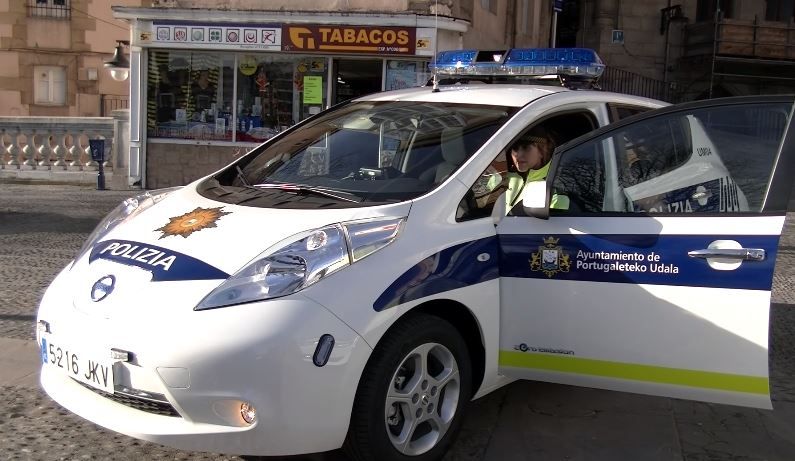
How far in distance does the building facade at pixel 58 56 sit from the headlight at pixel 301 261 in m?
23.3

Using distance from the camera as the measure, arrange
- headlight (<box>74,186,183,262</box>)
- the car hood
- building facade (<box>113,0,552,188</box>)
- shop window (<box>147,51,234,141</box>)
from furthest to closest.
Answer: shop window (<box>147,51,234,141</box>) → building facade (<box>113,0,552,188</box>) → headlight (<box>74,186,183,262</box>) → the car hood

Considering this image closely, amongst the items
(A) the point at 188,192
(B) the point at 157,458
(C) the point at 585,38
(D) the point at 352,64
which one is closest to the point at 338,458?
(B) the point at 157,458

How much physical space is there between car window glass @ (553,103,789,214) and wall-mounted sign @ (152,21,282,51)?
34.5 feet

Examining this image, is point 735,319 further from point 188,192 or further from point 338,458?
point 188,192

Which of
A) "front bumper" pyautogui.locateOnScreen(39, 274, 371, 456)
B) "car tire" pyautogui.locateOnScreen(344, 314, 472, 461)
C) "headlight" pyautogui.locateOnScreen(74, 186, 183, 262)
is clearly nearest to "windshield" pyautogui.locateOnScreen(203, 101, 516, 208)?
"headlight" pyautogui.locateOnScreen(74, 186, 183, 262)

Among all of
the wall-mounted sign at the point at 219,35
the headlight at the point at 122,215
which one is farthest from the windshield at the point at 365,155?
the wall-mounted sign at the point at 219,35

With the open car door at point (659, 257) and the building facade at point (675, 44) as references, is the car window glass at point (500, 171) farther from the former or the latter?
the building facade at point (675, 44)

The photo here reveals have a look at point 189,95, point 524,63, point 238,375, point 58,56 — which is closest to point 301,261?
point 238,375

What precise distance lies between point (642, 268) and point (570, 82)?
1730mm

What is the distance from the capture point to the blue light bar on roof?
4895 mm

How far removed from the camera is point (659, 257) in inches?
140

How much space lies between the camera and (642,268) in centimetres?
358

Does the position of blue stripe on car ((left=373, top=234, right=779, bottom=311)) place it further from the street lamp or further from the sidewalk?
the street lamp

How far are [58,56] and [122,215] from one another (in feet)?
75.9
